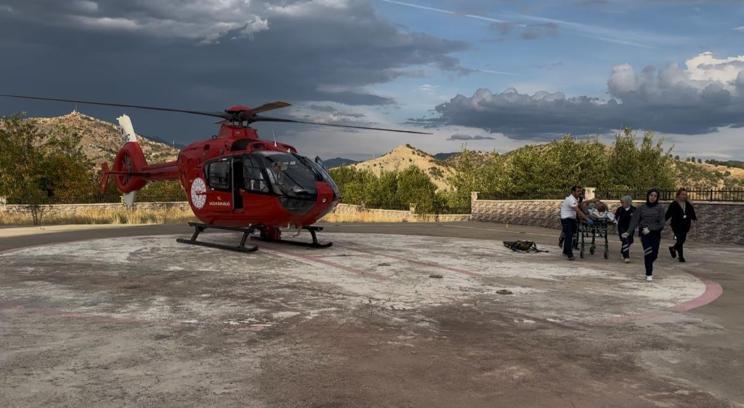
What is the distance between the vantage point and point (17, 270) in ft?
37.2

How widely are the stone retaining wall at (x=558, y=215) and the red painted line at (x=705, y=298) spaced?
31.9 feet

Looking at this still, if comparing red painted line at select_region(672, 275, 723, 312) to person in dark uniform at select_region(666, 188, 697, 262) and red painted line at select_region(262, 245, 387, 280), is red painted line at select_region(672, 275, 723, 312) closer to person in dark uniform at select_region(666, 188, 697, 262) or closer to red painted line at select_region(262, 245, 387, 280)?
person in dark uniform at select_region(666, 188, 697, 262)

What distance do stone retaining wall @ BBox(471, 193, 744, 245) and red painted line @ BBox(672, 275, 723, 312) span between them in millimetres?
9720

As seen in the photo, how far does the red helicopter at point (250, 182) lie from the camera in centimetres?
1373

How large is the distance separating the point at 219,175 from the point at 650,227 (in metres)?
10.3

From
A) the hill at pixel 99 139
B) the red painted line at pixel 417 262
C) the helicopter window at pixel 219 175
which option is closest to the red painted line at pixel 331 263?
the red painted line at pixel 417 262

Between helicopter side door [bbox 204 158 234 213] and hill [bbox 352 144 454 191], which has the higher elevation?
hill [bbox 352 144 454 191]

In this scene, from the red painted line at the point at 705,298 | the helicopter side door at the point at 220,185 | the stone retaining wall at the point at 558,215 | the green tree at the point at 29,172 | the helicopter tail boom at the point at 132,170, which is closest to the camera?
the red painted line at the point at 705,298

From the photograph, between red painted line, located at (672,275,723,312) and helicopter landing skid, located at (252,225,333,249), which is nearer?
red painted line, located at (672,275,723,312)

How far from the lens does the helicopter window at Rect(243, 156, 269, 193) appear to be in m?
13.9

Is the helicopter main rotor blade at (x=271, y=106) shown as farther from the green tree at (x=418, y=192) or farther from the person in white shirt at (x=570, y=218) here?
the green tree at (x=418, y=192)

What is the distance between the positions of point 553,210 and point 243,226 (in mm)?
17089

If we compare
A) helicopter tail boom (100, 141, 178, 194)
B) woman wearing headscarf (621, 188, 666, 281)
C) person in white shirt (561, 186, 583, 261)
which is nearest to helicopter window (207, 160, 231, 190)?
helicopter tail boom (100, 141, 178, 194)

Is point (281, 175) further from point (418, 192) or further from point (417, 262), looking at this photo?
point (418, 192)
